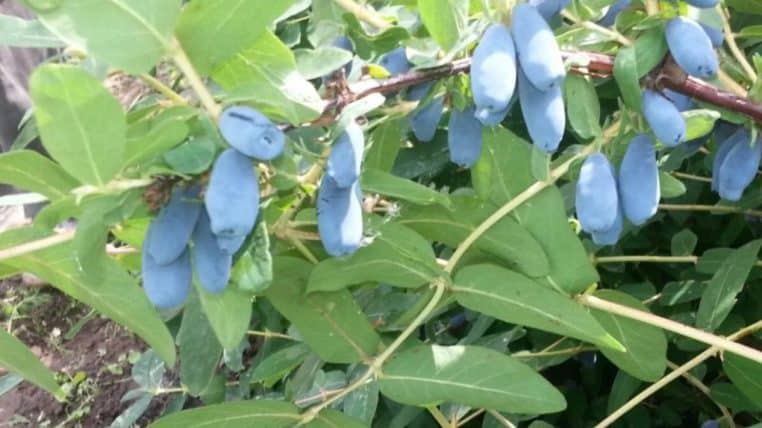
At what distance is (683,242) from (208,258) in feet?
2.84

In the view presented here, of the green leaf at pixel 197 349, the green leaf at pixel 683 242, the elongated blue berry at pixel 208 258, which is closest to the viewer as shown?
the elongated blue berry at pixel 208 258

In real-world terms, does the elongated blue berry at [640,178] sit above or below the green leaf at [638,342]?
above

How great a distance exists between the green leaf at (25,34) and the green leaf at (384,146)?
1.01 feet

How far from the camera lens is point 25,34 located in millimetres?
709

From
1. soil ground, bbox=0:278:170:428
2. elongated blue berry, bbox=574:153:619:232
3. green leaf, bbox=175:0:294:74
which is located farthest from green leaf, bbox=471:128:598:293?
soil ground, bbox=0:278:170:428

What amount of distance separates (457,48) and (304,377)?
48cm

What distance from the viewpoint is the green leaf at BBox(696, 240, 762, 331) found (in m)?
1.10

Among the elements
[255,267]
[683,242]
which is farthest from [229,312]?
[683,242]

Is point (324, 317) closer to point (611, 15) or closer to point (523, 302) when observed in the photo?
point (523, 302)

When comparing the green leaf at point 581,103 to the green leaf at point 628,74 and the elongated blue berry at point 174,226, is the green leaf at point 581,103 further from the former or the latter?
the elongated blue berry at point 174,226

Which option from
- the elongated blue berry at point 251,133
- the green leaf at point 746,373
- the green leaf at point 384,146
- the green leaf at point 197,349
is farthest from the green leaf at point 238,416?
the green leaf at point 746,373

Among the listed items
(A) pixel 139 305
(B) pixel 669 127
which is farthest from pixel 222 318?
(B) pixel 669 127

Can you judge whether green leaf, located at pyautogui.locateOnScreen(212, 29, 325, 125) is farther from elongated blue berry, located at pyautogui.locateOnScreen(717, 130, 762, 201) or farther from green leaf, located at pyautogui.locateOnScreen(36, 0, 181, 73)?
elongated blue berry, located at pyautogui.locateOnScreen(717, 130, 762, 201)

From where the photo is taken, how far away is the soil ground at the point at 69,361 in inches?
127
